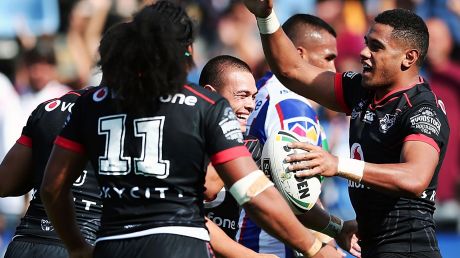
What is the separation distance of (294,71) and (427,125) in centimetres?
114

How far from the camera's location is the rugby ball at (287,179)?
5945 millimetres

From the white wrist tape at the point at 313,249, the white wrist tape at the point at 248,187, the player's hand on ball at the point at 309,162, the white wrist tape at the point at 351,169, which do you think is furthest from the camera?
the white wrist tape at the point at 351,169

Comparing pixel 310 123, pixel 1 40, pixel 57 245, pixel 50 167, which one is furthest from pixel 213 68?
pixel 1 40

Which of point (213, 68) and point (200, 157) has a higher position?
point (213, 68)

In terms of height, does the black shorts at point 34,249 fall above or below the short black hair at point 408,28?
below

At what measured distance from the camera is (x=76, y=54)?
14.0 m

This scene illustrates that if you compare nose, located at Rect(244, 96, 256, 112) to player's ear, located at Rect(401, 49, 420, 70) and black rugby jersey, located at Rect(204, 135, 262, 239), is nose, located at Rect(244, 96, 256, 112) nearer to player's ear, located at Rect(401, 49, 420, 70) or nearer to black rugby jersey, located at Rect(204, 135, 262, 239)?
black rugby jersey, located at Rect(204, 135, 262, 239)

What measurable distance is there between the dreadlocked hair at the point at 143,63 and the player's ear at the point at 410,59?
76.4 inches

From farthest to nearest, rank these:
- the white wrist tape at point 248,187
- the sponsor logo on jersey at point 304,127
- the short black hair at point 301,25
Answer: the short black hair at point 301,25 → the sponsor logo on jersey at point 304,127 → the white wrist tape at point 248,187

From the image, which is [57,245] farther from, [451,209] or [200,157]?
[451,209]

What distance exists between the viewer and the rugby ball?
5945 millimetres

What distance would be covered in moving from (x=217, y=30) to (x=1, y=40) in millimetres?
2946

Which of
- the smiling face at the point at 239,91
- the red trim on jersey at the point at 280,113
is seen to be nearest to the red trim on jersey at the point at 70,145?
the smiling face at the point at 239,91

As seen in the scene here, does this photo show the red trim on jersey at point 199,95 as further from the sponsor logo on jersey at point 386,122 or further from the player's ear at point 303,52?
the player's ear at point 303,52
